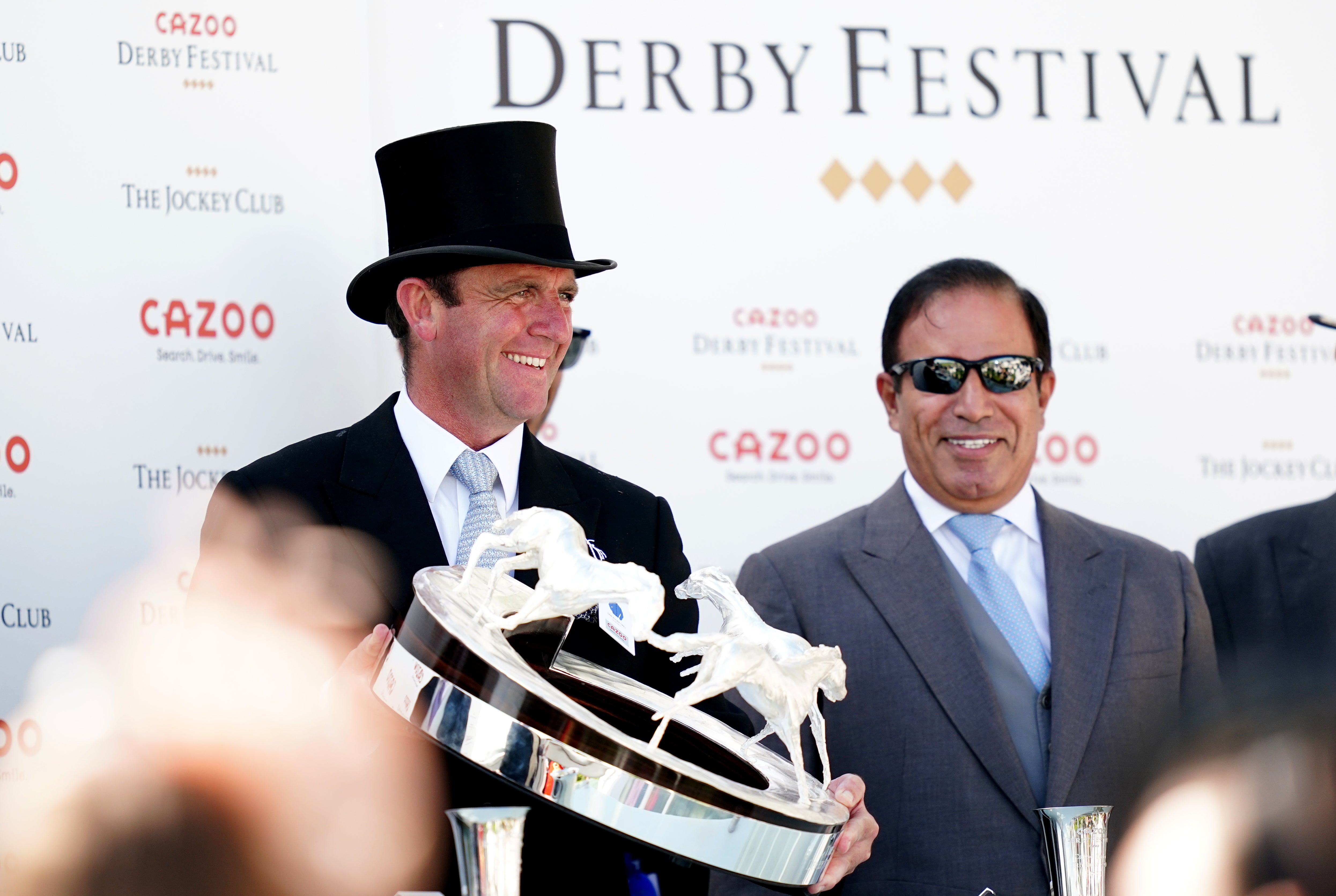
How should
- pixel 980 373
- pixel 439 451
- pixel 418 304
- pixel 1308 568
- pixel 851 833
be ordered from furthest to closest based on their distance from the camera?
pixel 1308 568
pixel 980 373
pixel 418 304
pixel 439 451
pixel 851 833

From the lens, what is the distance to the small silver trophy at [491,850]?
184 centimetres

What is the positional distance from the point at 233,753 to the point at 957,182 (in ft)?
8.69

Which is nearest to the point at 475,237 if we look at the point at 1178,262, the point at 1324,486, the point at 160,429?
the point at 160,429

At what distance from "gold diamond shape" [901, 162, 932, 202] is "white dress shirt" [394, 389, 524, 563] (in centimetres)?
190

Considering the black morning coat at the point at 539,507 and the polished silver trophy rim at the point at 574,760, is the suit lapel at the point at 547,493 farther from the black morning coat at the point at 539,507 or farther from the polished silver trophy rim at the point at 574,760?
the polished silver trophy rim at the point at 574,760

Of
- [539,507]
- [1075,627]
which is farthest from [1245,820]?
[539,507]

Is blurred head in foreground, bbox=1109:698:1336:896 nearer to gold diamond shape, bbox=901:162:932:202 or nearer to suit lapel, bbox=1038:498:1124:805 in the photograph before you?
suit lapel, bbox=1038:498:1124:805

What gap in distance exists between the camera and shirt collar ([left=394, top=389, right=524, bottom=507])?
287 centimetres

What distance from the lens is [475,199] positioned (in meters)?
2.91

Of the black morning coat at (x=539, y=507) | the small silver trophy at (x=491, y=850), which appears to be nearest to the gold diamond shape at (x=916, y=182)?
the black morning coat at (x=539, y=507)

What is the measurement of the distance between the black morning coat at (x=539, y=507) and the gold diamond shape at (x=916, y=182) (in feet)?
5.68

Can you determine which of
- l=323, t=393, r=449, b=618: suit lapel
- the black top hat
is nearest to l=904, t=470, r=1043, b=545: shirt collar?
the black top hat

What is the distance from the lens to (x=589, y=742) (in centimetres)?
180

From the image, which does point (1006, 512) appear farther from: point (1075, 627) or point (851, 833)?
point (851, 833)
